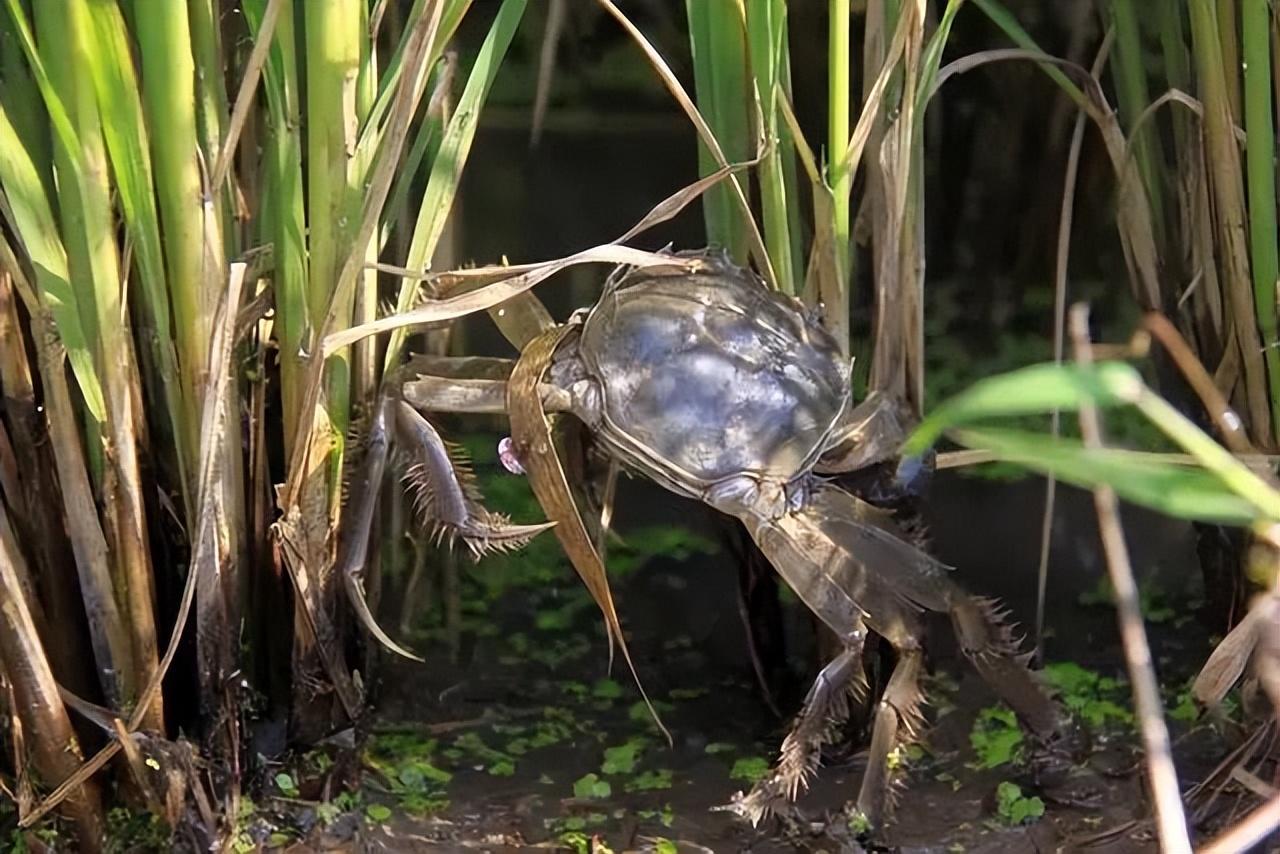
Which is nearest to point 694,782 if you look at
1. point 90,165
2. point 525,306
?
point 525,306

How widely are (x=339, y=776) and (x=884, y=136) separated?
62cm

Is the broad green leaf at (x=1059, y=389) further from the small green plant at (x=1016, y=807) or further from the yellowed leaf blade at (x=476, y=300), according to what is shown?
the small green plant at (x=1016, y=807)

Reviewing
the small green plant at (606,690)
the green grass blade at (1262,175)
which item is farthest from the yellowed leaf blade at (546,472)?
the green grass blade at (1262,175)

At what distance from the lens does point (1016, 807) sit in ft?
3.19

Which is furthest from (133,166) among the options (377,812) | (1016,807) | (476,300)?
(1016,807)

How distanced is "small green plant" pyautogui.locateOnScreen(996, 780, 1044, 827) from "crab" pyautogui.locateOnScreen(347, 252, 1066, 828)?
116mm

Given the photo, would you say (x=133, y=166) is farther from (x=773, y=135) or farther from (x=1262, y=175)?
(x=1262, y=175)

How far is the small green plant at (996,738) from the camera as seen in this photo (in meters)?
1.02

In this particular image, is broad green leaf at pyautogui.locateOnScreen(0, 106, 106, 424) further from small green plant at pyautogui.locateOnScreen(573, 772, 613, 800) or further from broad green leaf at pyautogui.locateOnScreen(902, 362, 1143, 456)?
broad green leaf at pyautogui.locateOnScreen(902, 362, 1143, 456)

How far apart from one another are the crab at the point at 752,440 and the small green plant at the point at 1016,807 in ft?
0.38

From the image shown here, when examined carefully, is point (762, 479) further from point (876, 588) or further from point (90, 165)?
point (90, 165)

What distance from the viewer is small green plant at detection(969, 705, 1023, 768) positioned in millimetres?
1020

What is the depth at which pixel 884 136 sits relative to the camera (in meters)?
0.86

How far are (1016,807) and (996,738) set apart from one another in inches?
3.1
